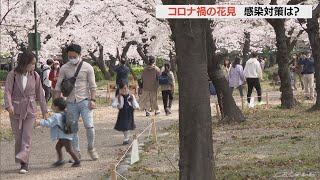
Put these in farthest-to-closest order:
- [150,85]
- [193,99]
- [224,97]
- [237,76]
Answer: [237,76] < [150,85] < [224,97] < [193,99]

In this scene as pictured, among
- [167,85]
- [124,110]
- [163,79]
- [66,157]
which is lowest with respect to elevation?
[66,157]

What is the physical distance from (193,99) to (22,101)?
11.5 feet

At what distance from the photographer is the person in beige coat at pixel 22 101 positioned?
7844mm

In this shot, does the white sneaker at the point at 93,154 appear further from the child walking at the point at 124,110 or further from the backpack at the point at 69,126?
the child walking at the point at 124,110

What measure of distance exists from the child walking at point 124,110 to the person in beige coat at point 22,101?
7.99ft

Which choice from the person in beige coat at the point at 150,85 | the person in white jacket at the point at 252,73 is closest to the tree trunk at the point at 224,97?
the person in beige coat at the point at 150,85

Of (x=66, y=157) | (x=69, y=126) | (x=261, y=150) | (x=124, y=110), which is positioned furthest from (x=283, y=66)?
(x=69, y=126)

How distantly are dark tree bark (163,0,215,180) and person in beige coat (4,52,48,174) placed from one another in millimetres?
3243

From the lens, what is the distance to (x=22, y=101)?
25.9 ft

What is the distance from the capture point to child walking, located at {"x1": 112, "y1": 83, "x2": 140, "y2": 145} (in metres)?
10.2

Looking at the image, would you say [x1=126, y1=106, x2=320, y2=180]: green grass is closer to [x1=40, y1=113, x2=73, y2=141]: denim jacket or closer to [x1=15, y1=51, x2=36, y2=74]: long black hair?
[x1=40, y1=113, x2=73, y2=141]: denim jacket

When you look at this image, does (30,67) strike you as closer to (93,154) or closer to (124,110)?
(93,154)

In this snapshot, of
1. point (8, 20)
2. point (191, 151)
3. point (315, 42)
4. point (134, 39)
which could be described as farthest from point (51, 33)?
point (191, 151)

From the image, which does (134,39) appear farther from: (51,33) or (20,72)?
(20,72)
